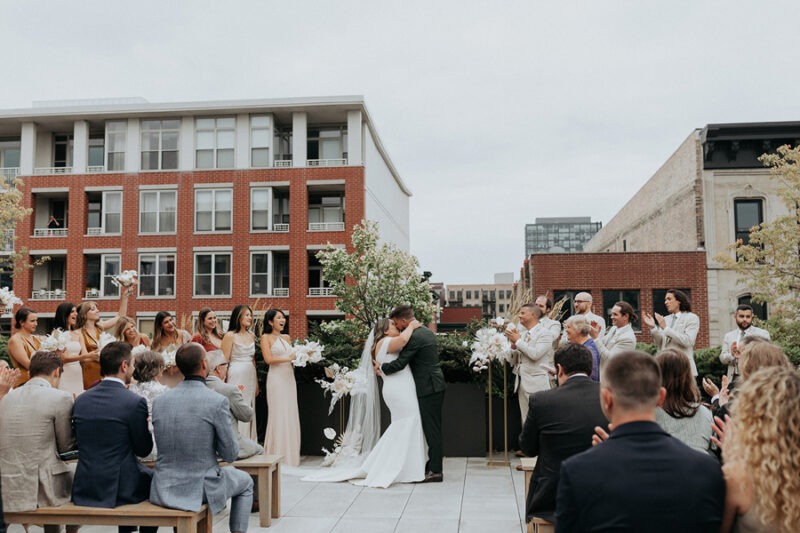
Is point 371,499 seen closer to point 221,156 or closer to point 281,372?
point 281,372

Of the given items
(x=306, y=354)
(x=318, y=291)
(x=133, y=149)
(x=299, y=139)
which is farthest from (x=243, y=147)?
(x=306, y=354)

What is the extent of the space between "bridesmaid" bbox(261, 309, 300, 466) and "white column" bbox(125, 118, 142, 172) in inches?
1260

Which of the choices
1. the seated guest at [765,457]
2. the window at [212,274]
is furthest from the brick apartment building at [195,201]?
the seated guest at [765,457]

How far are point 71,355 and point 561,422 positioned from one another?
636cm

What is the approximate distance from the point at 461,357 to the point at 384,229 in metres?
34.5

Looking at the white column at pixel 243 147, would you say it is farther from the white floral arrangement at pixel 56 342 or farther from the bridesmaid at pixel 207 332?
the white floral arrangement at pixel 56 342

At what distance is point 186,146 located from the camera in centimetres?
3872

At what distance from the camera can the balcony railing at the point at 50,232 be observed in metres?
38.8

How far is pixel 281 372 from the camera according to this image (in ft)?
33.3

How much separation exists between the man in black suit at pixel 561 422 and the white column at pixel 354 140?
33668 mm

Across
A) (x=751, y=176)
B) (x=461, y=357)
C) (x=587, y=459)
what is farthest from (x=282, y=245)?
(x=587, y=459)

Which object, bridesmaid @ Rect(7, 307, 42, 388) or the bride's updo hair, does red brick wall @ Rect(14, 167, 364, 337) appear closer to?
the bride's updo hair

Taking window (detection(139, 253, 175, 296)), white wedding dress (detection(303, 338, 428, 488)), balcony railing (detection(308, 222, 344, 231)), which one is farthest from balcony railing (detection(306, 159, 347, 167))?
white wedding dress (detection(303, 338, 428, 488))

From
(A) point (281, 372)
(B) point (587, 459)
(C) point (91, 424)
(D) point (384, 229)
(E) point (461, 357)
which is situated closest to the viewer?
(B) point (587, 459)
